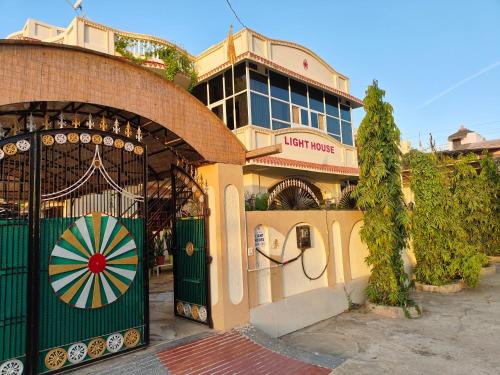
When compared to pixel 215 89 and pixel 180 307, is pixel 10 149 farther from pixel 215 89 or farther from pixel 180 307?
pixel 215 89

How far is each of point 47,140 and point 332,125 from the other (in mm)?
12643

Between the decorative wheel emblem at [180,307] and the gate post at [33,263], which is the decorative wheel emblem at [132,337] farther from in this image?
the decorative wheel emblem at [180,307]

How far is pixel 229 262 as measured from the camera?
21.3ft

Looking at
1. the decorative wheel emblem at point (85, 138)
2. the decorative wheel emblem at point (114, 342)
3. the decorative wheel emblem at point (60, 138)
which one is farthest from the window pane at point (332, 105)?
the decorative wheel emblem at point (114, 342)

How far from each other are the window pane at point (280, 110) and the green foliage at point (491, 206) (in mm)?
10287

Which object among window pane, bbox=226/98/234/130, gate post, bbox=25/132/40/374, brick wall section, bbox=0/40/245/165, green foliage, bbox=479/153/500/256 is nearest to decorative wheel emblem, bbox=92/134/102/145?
brick wall section, bbox=0/40/245/165

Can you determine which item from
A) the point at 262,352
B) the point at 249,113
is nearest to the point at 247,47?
the point at 249,113

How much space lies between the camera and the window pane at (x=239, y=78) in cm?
1195

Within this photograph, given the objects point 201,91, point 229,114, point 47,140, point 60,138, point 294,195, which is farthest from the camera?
point 201,91

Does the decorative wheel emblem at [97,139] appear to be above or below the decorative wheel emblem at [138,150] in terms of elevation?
above

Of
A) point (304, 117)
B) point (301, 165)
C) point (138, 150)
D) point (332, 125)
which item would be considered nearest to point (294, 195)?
point (301, 165)

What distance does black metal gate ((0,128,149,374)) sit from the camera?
4312mm

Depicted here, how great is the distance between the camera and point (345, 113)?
1639cm

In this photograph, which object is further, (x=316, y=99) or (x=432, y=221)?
(x=316, y=99)
